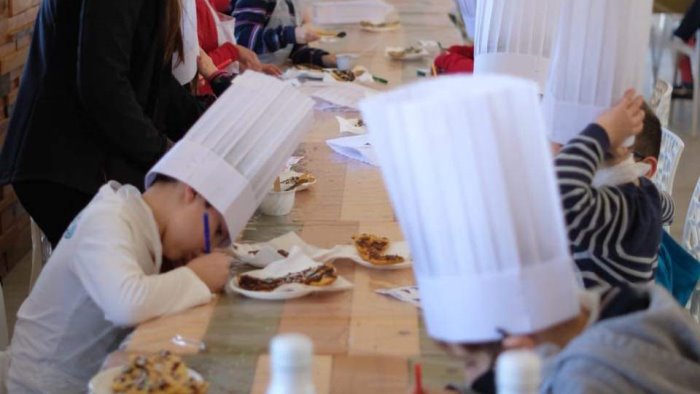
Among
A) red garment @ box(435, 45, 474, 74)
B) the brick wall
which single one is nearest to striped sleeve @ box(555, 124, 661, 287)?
red garment @ box(435, 45, 474, 74)

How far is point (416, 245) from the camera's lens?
121cm

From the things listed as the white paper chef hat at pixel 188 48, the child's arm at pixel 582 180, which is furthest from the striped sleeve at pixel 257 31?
the child's arm at pixel 582 180

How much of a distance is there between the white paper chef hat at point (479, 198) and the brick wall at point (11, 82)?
287 cm

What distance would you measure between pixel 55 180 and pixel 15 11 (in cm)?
167

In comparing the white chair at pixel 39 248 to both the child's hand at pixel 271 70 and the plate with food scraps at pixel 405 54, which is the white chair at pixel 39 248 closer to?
the child's hand at pixel 271 70

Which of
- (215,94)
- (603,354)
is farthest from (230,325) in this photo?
(215,94)

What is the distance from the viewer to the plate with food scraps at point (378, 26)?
4883 mm

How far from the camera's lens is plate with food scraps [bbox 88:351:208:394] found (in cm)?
142

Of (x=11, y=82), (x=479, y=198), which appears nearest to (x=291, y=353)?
(x=479, y=198)

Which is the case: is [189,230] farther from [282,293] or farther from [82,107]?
[82,107]

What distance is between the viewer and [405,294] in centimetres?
186

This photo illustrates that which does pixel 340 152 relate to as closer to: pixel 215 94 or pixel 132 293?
pixel 215 94

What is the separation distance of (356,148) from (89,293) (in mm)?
1129

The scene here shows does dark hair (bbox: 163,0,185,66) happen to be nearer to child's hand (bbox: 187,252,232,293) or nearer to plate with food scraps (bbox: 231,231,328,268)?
plate with food scraps (bbox: 231,231,328,268)
